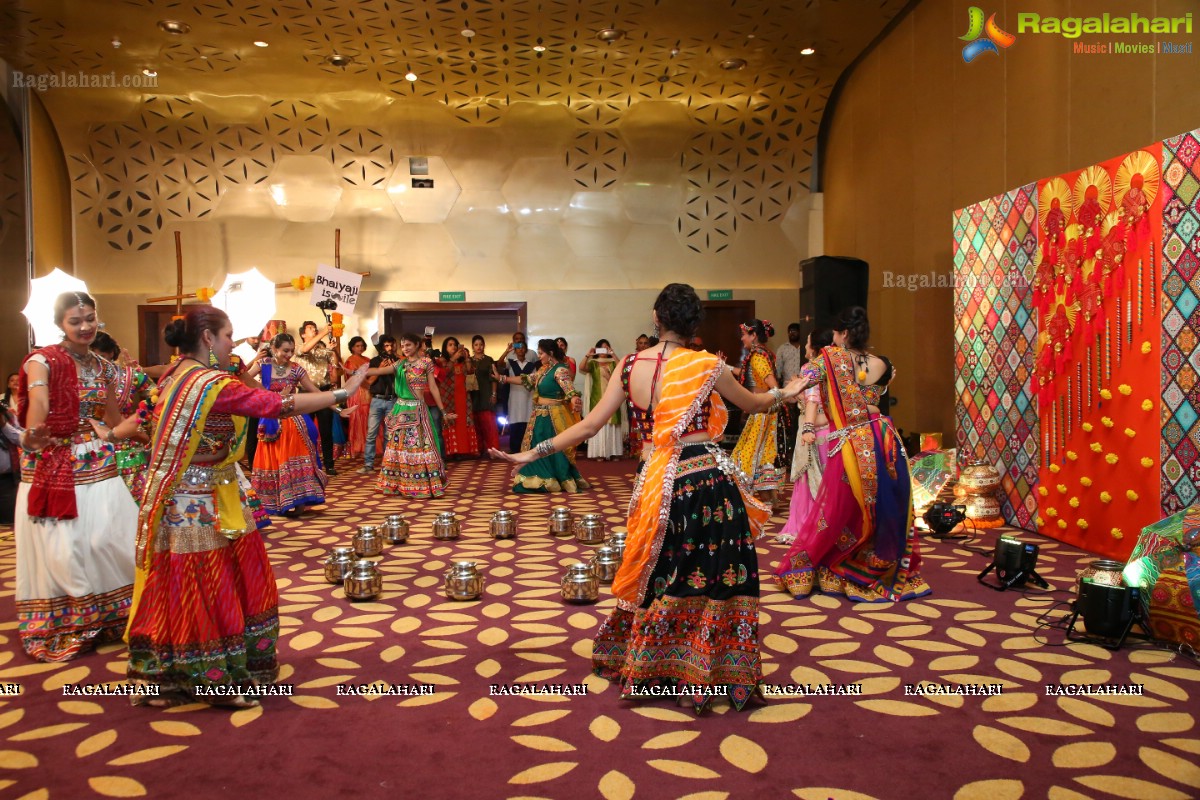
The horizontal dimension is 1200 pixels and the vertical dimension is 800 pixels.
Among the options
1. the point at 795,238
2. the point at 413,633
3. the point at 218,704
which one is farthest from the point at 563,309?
the point at 218,704

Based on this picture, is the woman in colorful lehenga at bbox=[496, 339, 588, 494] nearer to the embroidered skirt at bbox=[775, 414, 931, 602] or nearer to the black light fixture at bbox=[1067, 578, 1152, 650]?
the embroidered skirt at bbox=[775, 414, 931, 602]

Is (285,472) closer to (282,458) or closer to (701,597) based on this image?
(282,458)

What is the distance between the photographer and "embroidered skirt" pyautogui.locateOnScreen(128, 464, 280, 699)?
303 centimetres

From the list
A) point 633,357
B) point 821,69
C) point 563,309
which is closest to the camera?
point 633,357

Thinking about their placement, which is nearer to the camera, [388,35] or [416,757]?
[416,757]

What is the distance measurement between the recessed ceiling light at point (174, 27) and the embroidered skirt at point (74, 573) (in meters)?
7.19

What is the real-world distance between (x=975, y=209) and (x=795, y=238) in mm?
6172

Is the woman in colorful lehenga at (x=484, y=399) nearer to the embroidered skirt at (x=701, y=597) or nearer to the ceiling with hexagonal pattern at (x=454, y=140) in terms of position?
the ceiling with hexagonal pattern at (x=454, y=140)

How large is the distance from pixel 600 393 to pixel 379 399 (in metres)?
2.88

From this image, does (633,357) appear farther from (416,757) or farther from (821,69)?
(821,69)

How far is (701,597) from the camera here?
10.1ft

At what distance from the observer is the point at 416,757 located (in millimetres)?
2701

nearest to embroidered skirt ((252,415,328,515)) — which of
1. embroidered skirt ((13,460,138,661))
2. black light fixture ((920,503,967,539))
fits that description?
embroidered skirt ((13,460,138,661))

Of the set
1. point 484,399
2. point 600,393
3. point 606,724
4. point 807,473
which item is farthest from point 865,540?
point 484,399
